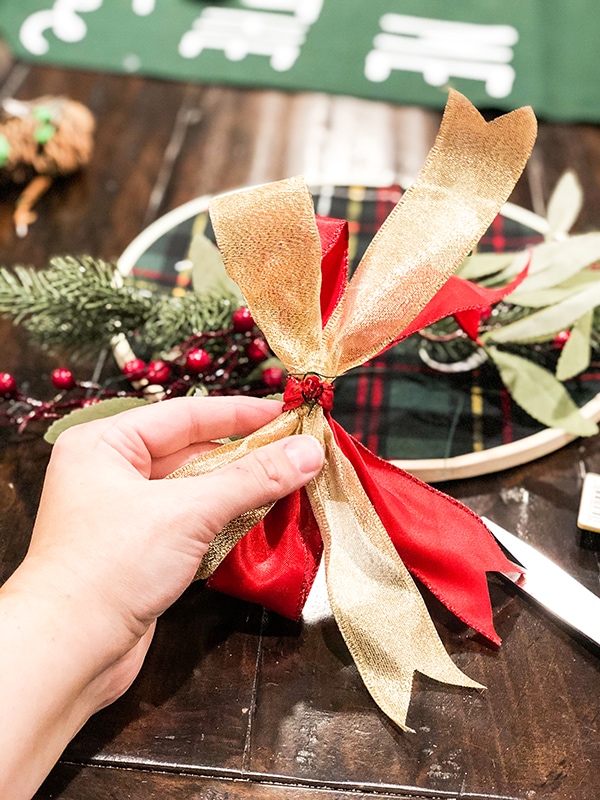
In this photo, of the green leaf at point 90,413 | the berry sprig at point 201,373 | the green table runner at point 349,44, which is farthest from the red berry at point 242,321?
the green table runner at point 349,44

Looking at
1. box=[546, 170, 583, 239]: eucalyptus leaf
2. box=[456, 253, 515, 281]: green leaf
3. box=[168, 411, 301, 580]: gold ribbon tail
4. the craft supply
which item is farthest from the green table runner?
box=[168, 411, 301, 580]: gold ribbon tail

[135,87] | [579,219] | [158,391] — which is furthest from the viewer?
[135,87]

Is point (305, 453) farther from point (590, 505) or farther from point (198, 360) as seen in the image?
point (590, 505)

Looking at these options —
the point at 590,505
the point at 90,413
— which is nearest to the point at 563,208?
the point at 590,505

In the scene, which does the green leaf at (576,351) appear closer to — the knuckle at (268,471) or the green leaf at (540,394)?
the green leaf at (540,394)

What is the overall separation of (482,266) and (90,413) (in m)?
0.43

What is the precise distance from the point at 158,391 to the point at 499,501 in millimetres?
338

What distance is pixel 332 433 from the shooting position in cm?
57

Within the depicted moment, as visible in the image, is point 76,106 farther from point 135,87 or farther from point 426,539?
point 426,539

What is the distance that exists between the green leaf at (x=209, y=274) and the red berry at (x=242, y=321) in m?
0.04

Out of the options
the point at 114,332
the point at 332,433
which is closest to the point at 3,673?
the point at 332,433

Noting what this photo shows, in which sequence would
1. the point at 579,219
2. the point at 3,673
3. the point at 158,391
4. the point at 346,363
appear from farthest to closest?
the point at 579,219
the point at 158,391
the point at 346,363
the point at 3,673

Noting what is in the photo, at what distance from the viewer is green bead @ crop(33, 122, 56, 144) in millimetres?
1102

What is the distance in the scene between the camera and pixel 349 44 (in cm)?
140
